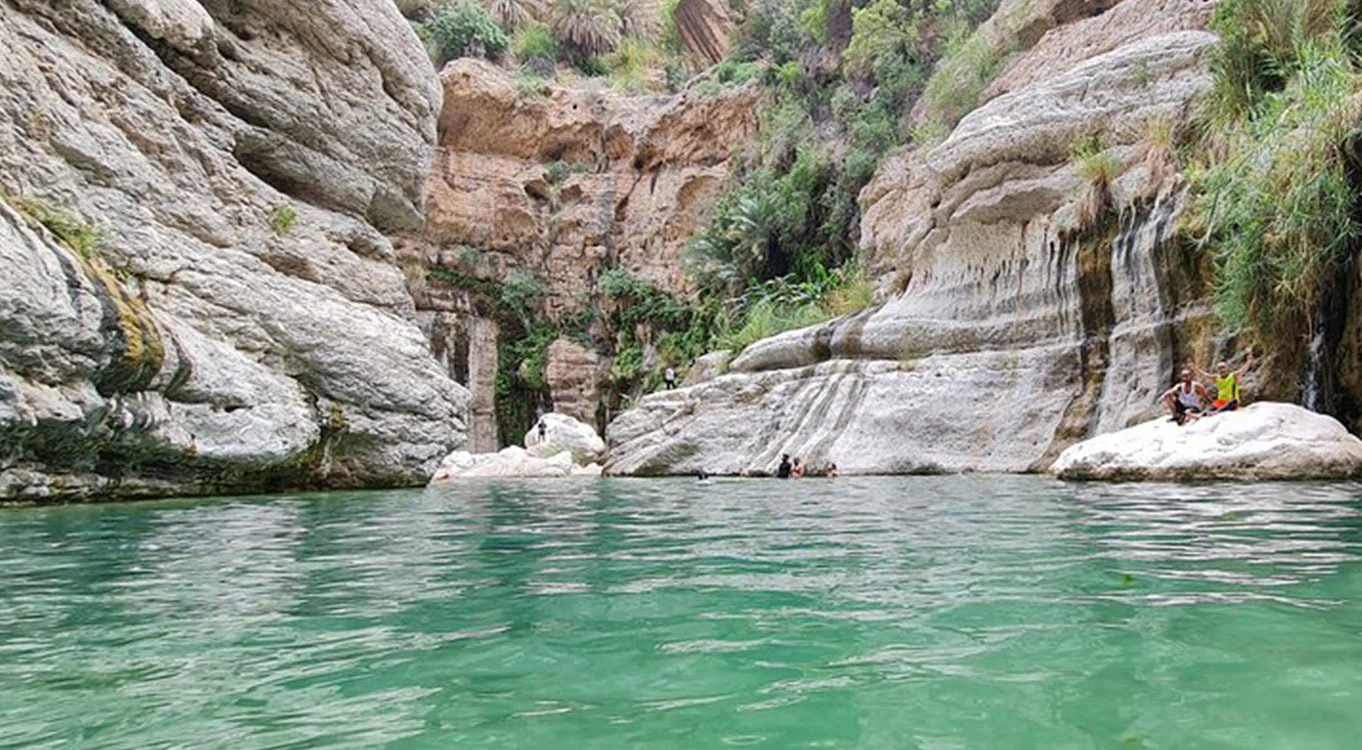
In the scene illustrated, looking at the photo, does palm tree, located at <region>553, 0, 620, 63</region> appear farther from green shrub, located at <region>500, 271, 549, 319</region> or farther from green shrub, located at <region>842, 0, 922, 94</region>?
green shrub, located at <region>842, 0, 922, 94</region>

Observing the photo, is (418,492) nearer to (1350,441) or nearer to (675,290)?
(1350,441)

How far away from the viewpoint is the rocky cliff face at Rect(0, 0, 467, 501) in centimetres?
735

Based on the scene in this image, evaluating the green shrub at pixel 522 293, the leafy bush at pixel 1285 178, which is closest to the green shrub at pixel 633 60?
the green shrub at pixel 522 293

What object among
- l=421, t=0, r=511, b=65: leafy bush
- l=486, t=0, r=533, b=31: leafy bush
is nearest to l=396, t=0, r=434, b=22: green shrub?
l=421, t=0, r=511, b=65: leafy bush

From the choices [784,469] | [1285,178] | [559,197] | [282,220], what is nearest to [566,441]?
[784,469]

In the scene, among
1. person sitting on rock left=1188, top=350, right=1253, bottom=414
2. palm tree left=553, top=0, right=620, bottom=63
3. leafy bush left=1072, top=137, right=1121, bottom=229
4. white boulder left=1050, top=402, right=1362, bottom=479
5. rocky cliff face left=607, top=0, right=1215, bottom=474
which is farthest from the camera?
palm tree left=553, top=0, right=620, bottom=63

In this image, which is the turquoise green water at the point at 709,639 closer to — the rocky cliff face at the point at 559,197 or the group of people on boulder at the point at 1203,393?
the group of people on boulder at the point at 1203,393

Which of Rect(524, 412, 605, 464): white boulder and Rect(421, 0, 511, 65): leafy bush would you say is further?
Rect(421, 0, 511, 65): leafy bush

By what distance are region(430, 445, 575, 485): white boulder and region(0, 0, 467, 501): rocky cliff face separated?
7071mm

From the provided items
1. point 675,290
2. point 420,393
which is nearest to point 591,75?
point 675,290

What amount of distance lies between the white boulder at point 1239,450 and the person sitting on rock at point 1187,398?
1.46 ft

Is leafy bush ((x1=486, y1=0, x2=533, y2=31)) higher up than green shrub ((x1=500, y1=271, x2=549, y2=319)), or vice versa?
leafy bush ((x1=486, y1=0, x2=533, y2=31))

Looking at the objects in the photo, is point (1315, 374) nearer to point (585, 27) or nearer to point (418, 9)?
point (585, 27)

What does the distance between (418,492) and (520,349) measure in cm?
1870
